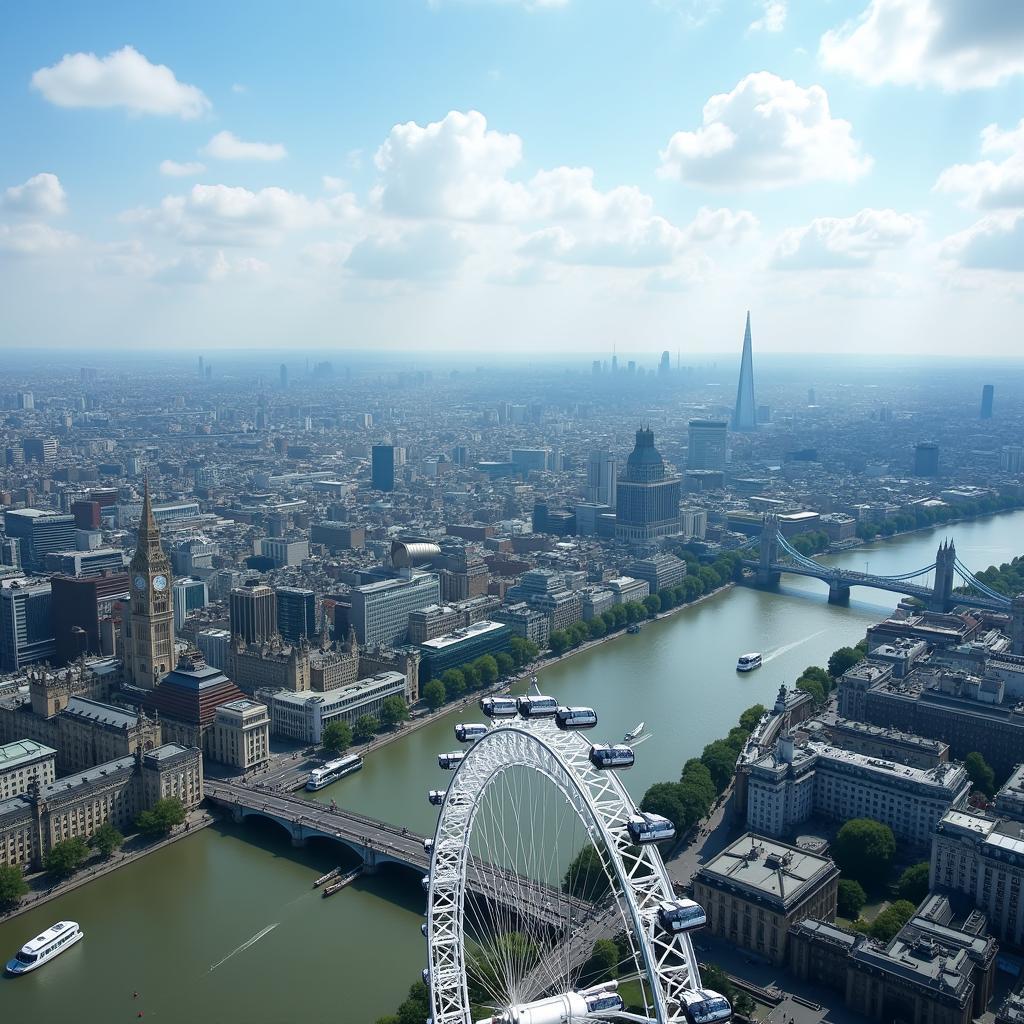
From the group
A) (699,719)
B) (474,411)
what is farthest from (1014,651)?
(474,411)

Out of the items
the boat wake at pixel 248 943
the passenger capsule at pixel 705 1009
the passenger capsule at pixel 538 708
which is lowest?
the boat wake at pixel 248 943

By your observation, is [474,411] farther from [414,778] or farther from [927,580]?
[414,778]

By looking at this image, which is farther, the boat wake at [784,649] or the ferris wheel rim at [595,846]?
the boat wake at [784,649]

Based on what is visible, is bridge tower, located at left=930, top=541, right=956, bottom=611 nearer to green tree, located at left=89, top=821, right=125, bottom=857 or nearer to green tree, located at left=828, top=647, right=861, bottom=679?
green tree, located at left=828, top=647, right=861, bottom=679

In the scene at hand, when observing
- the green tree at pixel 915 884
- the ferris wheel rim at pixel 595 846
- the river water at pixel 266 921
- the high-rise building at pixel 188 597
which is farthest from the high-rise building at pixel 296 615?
the ferris wheel rim at pixel 595 846

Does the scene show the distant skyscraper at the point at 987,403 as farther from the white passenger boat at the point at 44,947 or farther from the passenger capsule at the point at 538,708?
the passenger capsule at the point at 538,708

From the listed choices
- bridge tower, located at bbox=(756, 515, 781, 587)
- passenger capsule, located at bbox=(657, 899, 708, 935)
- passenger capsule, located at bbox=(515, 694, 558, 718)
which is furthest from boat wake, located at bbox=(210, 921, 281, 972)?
bridge tower, located at bbox=(756, 515, 781, 587)
